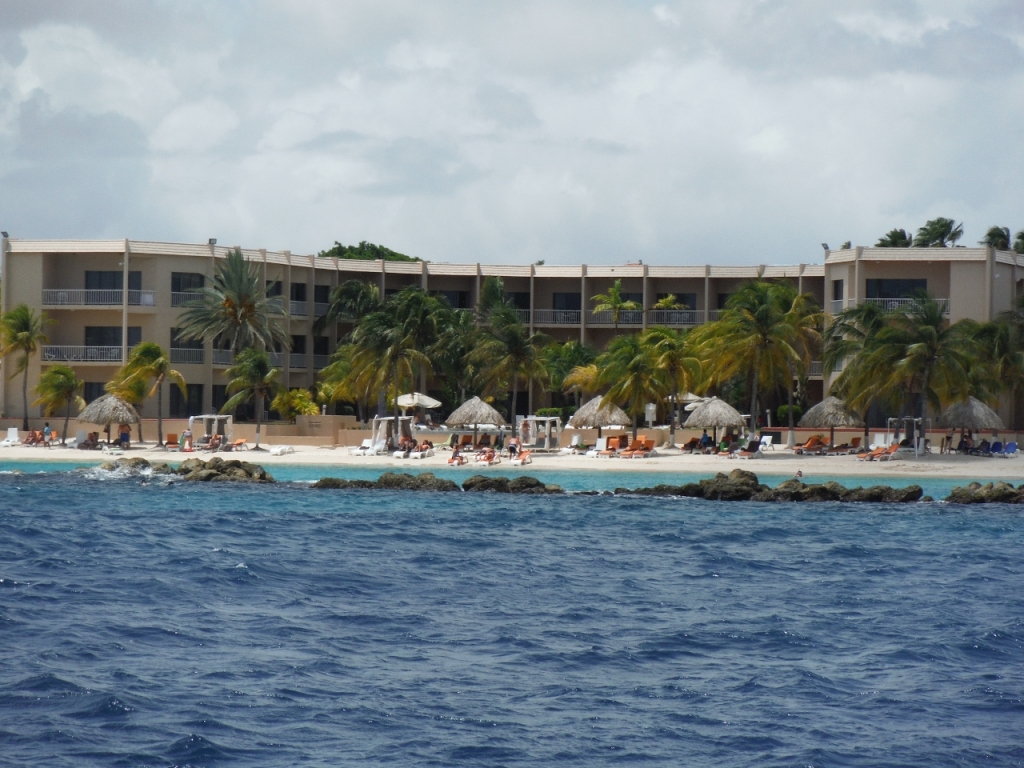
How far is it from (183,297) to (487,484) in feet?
77.1

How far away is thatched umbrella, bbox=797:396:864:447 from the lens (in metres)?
44.0

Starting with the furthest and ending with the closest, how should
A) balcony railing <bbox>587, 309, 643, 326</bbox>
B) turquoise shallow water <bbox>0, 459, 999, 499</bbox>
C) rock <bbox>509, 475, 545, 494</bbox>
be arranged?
balcony railing <bbox>587, 309, 643, 326</bbox> < turquoise shallow water <bbox>0, 459, 999, 499</bbox> < rock <bbox>509, 475, 545, 494</bbox>

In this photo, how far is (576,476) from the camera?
40.6 m

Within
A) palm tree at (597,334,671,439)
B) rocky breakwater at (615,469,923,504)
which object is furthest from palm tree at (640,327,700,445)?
rocky breakwater at (615,469,923,504)

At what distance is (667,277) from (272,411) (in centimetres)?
1878

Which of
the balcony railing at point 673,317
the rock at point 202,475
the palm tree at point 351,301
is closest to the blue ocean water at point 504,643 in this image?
the rock at point 202,475

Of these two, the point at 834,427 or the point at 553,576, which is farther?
the point at 834,427

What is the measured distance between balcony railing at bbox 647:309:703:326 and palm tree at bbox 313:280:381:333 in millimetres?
12519

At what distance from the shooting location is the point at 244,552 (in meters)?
22.6

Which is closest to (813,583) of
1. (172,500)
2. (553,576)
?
(553,576)

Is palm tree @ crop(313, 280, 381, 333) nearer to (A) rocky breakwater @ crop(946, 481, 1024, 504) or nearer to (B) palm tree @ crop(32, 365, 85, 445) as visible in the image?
(B) palm tree @ crop(32, 365, 85, 445)

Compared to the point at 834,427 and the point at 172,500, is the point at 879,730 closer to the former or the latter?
the point at 172,500

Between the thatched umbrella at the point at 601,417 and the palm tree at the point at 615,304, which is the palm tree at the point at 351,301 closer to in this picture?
the palm tree at the point at 615,304

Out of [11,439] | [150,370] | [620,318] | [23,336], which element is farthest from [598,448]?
[23,336]
